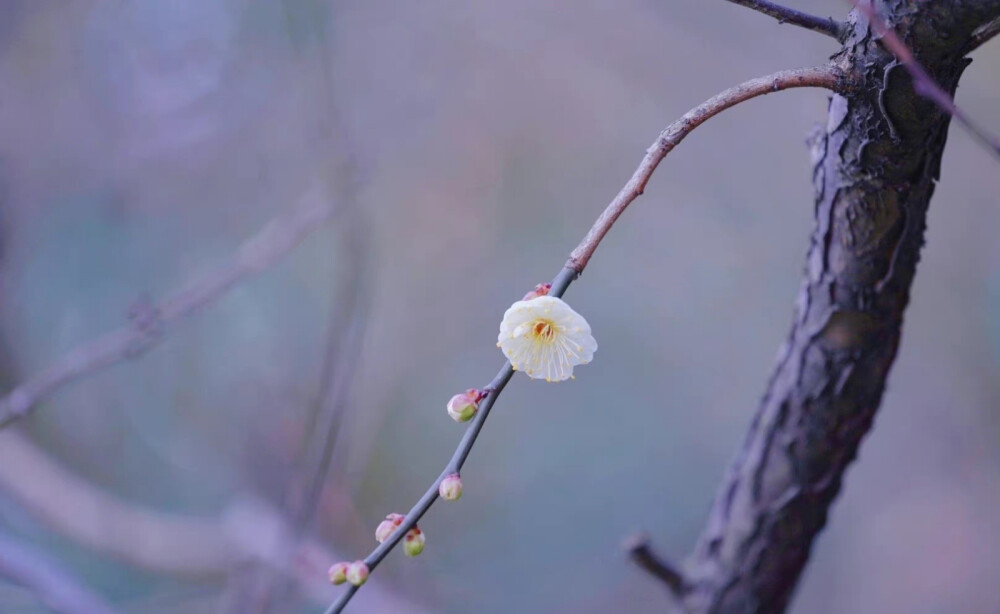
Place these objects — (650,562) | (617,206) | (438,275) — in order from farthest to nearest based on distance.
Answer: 1. (438,275)
2. (650,562)
3. (617,206)

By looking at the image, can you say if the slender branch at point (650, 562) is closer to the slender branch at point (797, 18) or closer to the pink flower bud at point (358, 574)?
the pink flower bud at point (358, 574)

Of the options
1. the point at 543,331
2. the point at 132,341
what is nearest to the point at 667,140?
the point at 543,331

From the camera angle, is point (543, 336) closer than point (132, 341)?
Yes

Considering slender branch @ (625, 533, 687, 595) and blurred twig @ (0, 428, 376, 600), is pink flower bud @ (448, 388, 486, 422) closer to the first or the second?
slender branch @ (625, 533, 687, 595)

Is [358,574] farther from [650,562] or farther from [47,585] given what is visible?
[47,585]

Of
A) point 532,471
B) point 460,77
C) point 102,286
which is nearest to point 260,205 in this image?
point 102,286
